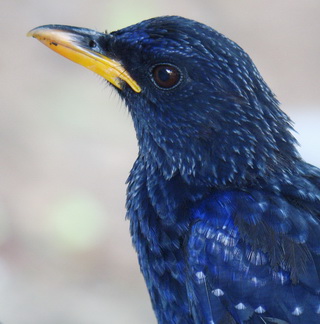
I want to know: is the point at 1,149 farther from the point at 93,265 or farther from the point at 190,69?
the point at 190,69

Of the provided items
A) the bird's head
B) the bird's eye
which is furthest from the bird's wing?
the bird's eye

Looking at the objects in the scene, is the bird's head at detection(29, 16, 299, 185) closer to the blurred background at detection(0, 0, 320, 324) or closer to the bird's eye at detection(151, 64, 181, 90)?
the bird's eye at detection(151, 64, 181, 90)

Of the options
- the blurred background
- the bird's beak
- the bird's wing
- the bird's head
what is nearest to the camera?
the bird's wing

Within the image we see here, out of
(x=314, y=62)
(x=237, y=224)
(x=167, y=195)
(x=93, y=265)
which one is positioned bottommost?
(x=237, y=224)

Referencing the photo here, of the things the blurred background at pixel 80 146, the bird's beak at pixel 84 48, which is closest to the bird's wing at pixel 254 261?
the bird's beak at pixel 84 48

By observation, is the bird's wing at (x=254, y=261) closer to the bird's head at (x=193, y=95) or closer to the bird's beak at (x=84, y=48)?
the bird's head at (x=193, y=95)

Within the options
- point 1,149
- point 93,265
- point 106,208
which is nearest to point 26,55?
point 1,149

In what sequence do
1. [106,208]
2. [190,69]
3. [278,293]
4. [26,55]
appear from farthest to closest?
[26,55] < [106,208] < [190,69] < [278,293]
